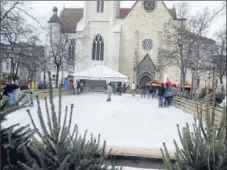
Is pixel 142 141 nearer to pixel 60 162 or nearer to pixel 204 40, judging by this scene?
pixel 60 162

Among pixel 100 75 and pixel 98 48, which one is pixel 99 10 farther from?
pixel 100 75

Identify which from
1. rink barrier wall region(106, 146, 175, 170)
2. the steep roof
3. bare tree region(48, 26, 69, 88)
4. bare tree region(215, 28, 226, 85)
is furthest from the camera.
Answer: the steep roof

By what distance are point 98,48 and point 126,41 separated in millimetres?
4486

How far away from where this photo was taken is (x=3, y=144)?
9.44 ft

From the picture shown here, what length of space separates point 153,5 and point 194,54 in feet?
74.1

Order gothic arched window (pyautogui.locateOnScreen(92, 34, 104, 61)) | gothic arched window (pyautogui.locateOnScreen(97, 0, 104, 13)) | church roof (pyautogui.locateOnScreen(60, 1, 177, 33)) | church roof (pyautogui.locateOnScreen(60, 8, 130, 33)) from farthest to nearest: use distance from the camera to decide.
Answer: church roof (pyautogui.locateOnScreen(60, 8, 130, 33)), church roof (pyautogui.locateOnScreen(60, 1, 177, 33)), gothic arched window (pyautogui.locateOnScreen(97, 0, 104, 13)), gothic arched window (pyautogui.locateOnScreen(92, 34, 104, 61))

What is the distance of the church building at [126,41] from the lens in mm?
50750

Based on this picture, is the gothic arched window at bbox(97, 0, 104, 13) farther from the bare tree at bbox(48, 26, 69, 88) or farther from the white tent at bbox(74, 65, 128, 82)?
the white tent at bbox(74, 65, 128, 82)

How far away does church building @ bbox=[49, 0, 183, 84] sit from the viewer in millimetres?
50750

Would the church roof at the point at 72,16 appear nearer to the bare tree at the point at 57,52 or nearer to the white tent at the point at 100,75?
the bare tree at the point at 57,52

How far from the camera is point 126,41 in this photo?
171 ft

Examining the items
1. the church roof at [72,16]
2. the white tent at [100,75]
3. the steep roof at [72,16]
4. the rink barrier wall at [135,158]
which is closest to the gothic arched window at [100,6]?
the church roof at [72,16]

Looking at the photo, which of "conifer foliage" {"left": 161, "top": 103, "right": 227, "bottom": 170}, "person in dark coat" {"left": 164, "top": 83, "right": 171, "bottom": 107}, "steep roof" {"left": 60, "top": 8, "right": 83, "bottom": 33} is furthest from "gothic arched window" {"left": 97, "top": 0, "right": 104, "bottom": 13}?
"conifer foliage" {"left": 161, "top": 103, "right": 227, "bottom": 170}

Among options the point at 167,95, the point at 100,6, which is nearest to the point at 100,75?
the point at 167,95
